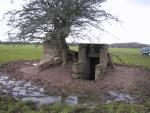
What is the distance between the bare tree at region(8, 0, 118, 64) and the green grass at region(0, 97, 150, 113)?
7365 millimetres

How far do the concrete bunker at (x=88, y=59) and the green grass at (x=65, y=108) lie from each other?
6.82m

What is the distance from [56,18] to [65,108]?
8854 mm

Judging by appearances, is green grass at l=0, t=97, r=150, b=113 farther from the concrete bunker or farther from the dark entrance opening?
the dark entrance opening

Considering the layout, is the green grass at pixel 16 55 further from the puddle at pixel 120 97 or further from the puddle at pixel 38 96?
the puddle at pixel 120 97

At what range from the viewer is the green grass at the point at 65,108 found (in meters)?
11.7

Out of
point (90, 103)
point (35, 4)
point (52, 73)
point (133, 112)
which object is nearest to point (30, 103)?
point (90, 103)

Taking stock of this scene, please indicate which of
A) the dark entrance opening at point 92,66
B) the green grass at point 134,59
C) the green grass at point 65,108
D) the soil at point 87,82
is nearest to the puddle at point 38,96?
the soil at point 87,82

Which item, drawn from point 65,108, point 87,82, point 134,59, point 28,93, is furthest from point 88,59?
point 134,59

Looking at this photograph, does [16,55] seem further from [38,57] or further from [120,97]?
[120,97]

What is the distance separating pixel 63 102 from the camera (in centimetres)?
1370

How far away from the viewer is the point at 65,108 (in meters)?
12.2

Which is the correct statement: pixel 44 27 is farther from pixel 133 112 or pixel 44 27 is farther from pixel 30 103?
pixel 133 112

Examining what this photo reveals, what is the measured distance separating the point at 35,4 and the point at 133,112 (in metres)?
11.0

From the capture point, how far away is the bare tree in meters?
19.4
